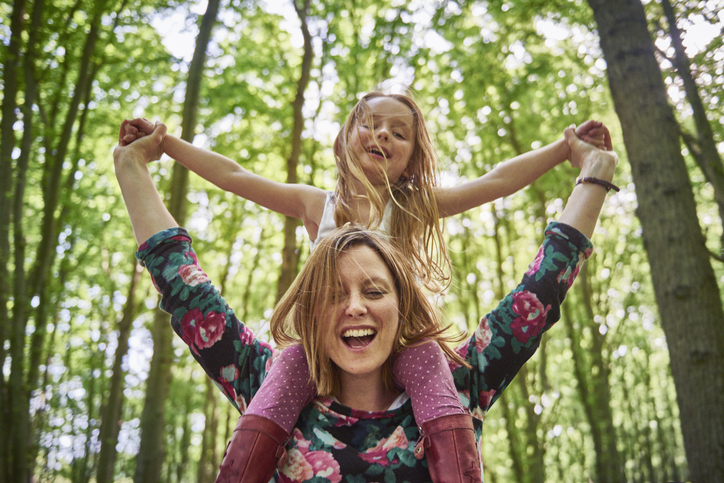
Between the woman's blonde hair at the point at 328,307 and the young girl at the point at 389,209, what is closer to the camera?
the young girl at the point at 389,209

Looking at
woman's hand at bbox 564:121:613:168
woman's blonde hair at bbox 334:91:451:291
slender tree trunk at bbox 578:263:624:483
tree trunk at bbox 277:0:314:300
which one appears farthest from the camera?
slender tree trunk at bbox 578:263:624:483

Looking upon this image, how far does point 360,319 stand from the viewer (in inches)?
60.4

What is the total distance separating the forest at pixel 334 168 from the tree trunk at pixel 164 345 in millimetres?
22

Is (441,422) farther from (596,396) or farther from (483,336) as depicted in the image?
(596,396)

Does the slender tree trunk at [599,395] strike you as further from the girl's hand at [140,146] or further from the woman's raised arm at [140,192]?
the woman's raised arm at [140,192]

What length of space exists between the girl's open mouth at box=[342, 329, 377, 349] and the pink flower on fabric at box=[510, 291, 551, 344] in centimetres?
39

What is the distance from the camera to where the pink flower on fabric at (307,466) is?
1335mm

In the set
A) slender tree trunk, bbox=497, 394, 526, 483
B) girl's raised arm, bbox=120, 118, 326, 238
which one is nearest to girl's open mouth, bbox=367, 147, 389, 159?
girl's raised arm, bbox=120, 118, 326, 238

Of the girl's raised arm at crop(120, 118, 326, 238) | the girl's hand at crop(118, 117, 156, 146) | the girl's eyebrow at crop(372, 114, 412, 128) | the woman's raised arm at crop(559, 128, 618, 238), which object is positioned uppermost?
the girl's eyebrow at crop(372, 114, 412, 128)

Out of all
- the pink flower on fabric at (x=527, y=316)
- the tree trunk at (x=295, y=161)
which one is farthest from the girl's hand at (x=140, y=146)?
the tree trunk at (x=295, y=161)

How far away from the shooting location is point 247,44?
1275 centimetres

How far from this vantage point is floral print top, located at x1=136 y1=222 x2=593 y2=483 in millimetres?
1378

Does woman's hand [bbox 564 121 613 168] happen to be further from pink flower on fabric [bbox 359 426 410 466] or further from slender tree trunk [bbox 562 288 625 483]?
slender tree trunk [bbox 562 288 625 483]

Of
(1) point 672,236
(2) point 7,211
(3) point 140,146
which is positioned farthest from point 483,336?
(2) point 7,211
